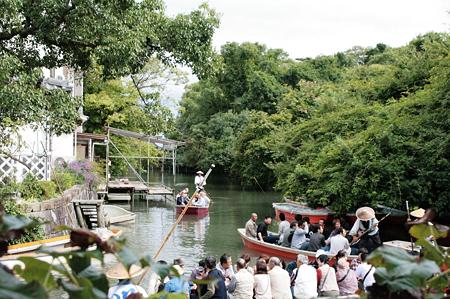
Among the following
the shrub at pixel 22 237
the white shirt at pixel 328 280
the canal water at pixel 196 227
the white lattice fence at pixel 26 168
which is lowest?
the canal water at pixel 196 227

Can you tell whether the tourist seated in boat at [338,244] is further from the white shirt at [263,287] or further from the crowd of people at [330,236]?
the white shirt at [263,287]

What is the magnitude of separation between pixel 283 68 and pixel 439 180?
3629 centimetres

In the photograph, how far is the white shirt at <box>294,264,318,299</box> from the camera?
870cm

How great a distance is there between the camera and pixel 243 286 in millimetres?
8750

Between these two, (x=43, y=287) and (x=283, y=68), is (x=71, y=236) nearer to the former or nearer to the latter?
(x=43, y=287)

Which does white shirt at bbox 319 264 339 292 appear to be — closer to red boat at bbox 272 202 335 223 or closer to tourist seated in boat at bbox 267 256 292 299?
tourist seated in boat at bbox 267 256 292 299

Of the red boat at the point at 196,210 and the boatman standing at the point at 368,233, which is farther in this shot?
the red boat at the point at 196,210

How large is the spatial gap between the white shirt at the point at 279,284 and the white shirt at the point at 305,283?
13 centimetres

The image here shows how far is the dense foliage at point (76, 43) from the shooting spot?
10.7m

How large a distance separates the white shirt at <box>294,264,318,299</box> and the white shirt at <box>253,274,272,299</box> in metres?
0.41

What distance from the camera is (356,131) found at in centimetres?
2355

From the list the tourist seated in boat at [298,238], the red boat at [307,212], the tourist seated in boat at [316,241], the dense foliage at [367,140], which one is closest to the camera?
the tourist seated in boat at [316,241]

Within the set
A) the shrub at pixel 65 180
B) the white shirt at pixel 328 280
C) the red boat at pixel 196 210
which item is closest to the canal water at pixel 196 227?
the red boat at pixel 196 210

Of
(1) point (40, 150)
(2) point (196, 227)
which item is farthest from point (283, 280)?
(1) point (40, 150)
